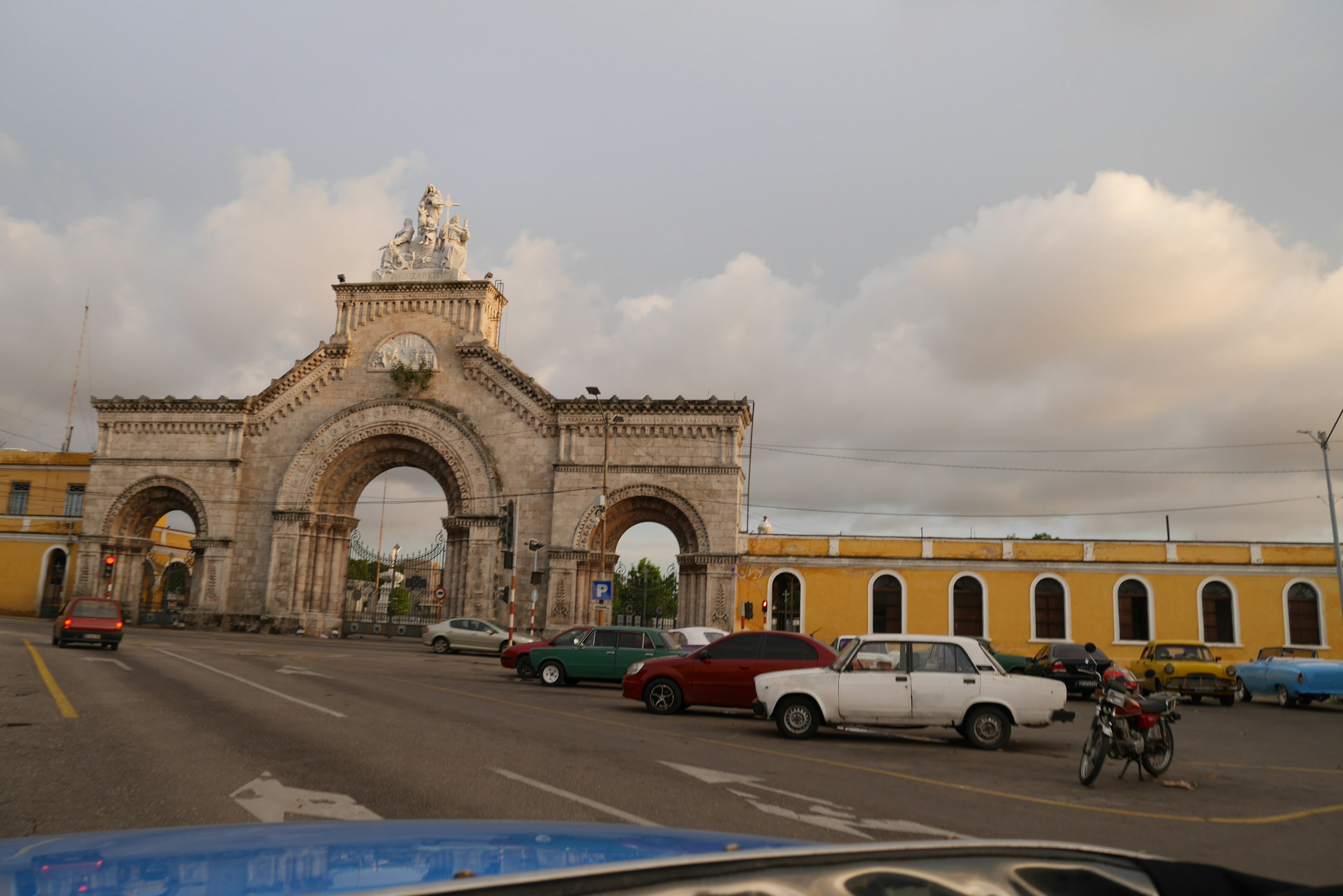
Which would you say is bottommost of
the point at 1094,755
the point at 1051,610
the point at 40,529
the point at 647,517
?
the point at 1094,755

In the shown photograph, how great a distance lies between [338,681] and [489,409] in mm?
20075

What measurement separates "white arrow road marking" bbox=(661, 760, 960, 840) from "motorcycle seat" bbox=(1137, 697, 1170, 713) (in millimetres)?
3880

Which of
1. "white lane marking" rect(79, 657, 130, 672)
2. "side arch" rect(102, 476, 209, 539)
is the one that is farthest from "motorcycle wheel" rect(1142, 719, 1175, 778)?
"side arch" rect(102, 476, 209, 539)

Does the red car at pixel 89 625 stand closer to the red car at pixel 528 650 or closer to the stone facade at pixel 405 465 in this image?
the red car at pixel 528 650

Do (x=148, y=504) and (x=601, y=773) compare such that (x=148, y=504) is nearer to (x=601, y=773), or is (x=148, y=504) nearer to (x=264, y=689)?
(x=264, y=689)

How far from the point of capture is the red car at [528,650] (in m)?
20.2

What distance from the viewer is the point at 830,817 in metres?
7.11

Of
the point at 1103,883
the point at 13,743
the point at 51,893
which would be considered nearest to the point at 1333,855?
the point at 1103,883

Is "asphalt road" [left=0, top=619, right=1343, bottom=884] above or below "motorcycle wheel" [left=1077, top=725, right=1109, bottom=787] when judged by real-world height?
below

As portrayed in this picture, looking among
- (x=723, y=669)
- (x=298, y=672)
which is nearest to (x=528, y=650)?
(x=298, y=672)

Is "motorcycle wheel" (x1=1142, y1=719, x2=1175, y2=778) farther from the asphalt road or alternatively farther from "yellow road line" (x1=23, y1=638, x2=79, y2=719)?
"yellow road line" (x1=23, y1=638, x2=79, y2=719)

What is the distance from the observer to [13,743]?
9.23 meters

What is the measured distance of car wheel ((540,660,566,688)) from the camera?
1997cm

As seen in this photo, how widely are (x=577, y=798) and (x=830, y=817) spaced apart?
6.74 ft
